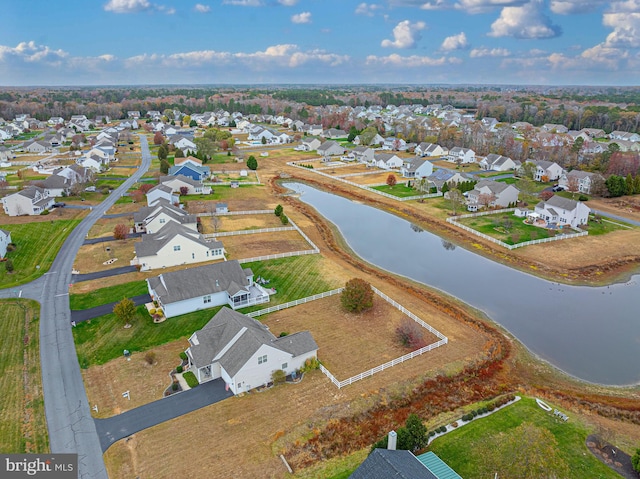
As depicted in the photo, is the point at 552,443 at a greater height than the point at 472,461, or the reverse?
the point at 552,443

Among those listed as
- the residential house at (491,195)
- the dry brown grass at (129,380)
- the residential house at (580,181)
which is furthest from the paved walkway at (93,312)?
the residential house at (580,181)

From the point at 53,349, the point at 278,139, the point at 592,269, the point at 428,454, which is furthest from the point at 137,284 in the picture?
the point at 278,139

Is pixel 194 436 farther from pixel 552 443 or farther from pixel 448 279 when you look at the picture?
pixel 448 279

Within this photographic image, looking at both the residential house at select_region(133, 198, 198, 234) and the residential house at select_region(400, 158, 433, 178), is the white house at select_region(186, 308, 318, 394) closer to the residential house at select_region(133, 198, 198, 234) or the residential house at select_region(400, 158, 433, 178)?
the residential house at select_region(133, 198, 198, 234)

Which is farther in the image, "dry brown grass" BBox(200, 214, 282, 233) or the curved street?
"dry brown grass" BBox(200, 214, 282, 233)

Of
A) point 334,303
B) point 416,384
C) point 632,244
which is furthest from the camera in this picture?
point 632,244

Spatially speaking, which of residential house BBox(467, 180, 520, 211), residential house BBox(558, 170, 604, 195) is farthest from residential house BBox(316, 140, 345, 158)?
residential house BBox(558, 170, 604, 195)
